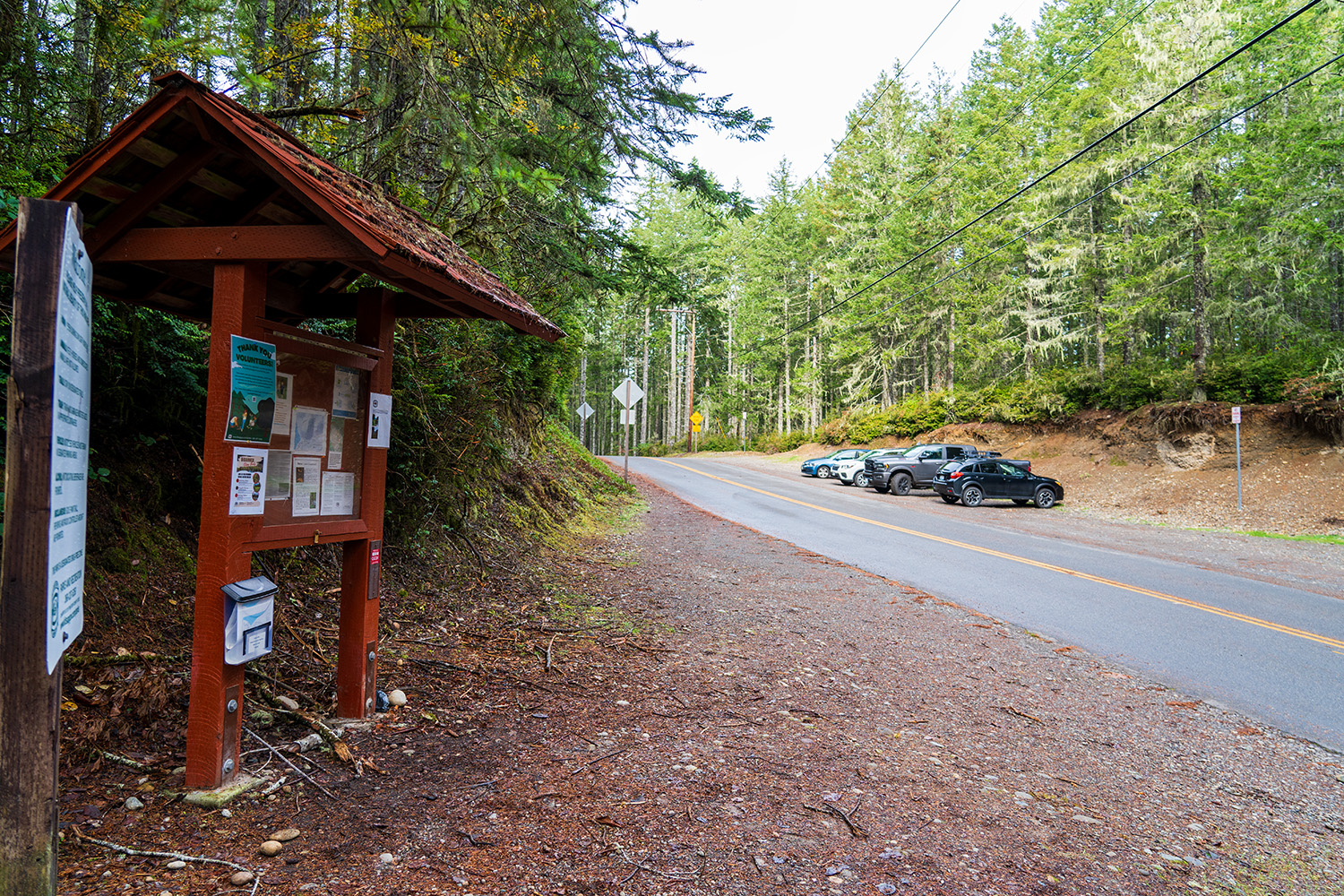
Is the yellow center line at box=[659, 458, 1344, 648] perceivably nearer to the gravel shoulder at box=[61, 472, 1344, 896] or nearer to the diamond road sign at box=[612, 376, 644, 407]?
the gravel shoulder at box=[61, 472, 1344, 896]

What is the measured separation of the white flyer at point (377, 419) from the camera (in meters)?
3.98

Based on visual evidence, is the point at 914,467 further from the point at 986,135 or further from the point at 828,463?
the point at 986,135

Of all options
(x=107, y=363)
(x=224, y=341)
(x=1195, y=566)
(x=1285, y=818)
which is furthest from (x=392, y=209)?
(x=1195, y=566)

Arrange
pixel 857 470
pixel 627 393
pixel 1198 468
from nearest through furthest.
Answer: pixel 627 393, pixel 1198 468, pixel 857 470

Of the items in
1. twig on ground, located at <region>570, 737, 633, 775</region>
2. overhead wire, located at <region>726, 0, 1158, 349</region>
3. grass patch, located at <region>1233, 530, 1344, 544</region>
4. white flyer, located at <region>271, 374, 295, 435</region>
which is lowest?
twig on ground, located at <region>570, 737, 633, 775</region>

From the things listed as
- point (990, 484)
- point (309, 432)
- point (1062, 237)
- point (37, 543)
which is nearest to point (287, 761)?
point (309, 432)

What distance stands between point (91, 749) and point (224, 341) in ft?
6.75

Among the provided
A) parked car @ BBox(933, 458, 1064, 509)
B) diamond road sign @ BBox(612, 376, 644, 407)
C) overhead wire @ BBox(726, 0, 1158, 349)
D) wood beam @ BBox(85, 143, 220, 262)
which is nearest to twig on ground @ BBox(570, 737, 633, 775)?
wood beam @ BBox(85, 143, 220, 262)

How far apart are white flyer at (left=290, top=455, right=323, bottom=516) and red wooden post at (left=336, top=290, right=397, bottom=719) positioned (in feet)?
1.02

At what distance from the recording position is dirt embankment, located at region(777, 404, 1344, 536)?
17719 mm

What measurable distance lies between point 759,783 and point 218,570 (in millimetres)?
2895

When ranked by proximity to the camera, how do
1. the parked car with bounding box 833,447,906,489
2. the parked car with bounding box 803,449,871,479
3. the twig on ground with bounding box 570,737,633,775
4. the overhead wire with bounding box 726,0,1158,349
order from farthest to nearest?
the parked car with bounding box 803,449,871,479 < the parked car with bounding box 833,447,906,489 < the overhead wire with bounding box 726,0,1158,349 < the twig on ground with bounding box 570,737,633,775

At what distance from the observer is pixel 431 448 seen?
6.75 meters

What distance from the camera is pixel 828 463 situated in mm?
31703
